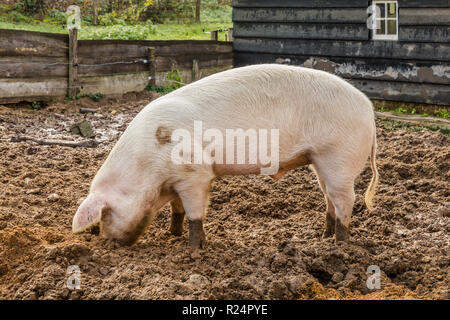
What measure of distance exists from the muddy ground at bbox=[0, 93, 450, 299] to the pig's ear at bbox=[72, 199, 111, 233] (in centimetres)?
12

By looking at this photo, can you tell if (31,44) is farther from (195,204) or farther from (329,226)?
(329,226)

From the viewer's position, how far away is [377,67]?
8469 millimetres

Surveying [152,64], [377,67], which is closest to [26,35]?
[152,64]

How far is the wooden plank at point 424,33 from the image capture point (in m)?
7.61

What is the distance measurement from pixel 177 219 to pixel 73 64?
511cm

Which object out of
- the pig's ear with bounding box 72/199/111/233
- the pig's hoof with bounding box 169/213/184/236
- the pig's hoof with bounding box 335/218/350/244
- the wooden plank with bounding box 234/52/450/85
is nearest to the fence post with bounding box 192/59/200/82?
the wooden plank with bounding box 234/52/450/85

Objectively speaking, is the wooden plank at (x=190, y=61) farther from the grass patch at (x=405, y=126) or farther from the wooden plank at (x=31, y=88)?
the grass patch at (x=405, y=126)

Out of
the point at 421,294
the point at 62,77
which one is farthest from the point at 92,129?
the point at 421,294

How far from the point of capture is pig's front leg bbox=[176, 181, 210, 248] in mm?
3430

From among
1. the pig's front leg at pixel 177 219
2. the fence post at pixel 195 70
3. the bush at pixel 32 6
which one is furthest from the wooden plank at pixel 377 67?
the bush at pixel 32 6

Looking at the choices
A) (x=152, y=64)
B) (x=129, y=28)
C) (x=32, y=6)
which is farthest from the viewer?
(x=32, y=6)

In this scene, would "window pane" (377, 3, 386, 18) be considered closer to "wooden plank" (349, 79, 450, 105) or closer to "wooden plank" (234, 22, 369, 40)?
"wooden plank" (234, 22, 369, 40)

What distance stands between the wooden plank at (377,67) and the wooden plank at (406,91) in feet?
0.26

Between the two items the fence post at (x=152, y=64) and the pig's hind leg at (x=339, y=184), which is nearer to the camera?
the pig's hind leg at (x=339, y=184)
